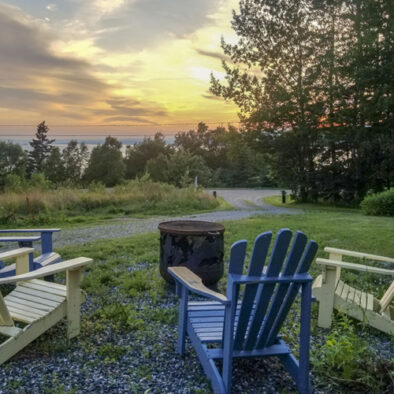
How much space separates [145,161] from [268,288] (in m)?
47.7

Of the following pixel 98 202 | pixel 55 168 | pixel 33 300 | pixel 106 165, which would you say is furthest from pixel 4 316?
pixel 55 168

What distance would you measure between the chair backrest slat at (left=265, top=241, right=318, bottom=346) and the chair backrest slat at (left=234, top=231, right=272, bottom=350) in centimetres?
22

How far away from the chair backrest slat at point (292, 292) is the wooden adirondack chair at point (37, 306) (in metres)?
1.50

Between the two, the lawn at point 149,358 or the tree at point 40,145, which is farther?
the tree at point 40,145

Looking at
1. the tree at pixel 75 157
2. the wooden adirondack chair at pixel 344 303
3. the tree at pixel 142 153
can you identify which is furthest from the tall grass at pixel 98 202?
the tree at pixel 75 157

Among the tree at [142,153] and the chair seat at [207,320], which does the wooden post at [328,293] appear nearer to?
the chair seat at [207,320]

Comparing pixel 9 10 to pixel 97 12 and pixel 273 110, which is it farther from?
pixel 273 110

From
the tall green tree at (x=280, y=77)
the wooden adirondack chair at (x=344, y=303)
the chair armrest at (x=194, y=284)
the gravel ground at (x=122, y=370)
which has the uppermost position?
the tall green tree at (x=280, y=77)

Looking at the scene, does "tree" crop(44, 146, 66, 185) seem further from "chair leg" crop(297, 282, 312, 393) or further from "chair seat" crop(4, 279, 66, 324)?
"chair leg" crop(297, 282, 312, 393)

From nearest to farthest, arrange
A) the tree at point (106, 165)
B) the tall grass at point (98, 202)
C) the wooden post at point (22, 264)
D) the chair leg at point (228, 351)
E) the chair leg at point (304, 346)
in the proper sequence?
the chair leg at point (228, 351) → the chair leg at point (304, 346) → the wooden post at point (22, 264) → the tall grass at point (98, 202) → the tree at point (106, 165)

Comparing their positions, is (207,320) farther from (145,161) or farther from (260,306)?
(145,161)

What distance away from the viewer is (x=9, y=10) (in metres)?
8.93

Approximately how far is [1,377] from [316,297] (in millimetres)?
2418

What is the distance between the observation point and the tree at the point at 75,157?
48.8 meters
